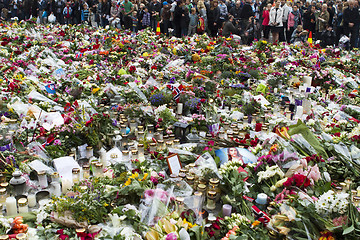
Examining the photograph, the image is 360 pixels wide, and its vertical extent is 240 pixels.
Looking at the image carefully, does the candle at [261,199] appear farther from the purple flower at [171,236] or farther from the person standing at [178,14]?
the person standing at [178,14]

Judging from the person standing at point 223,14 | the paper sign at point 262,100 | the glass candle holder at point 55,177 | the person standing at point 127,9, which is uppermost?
the person standing at point 127,9

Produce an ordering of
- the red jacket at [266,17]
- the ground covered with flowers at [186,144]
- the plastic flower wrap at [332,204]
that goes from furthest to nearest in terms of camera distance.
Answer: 1. the red jacket at [266,17]
2. the ground covered with flowers at [186,144]
3. the plastic flower wrap at [332,204]

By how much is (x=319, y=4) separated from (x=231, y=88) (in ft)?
26.3

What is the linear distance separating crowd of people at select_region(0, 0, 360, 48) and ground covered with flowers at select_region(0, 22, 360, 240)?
14.7 ft

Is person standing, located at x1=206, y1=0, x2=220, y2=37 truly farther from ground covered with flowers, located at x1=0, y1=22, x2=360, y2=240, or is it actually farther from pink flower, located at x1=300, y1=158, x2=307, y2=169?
pink flower, located at x1=300, y1=158, x2=307, y2=169

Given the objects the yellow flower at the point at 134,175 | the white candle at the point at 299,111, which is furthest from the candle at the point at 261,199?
the white candle at the point at 299,111

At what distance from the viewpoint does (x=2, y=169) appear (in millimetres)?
3078

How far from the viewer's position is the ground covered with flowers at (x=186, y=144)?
240cm

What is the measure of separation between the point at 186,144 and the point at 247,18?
29.2 ft

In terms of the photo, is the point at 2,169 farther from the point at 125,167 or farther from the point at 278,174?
the point at 278,174

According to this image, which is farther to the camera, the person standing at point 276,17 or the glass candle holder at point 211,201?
the person standing at point 276,17

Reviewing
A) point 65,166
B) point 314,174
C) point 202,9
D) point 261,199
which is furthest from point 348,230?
point 202,9

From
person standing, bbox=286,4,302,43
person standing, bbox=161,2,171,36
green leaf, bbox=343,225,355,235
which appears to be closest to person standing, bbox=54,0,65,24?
person standing, bbox=161,2,171,36

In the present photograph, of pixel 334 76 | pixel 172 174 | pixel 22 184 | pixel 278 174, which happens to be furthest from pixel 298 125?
pixel 334 76
